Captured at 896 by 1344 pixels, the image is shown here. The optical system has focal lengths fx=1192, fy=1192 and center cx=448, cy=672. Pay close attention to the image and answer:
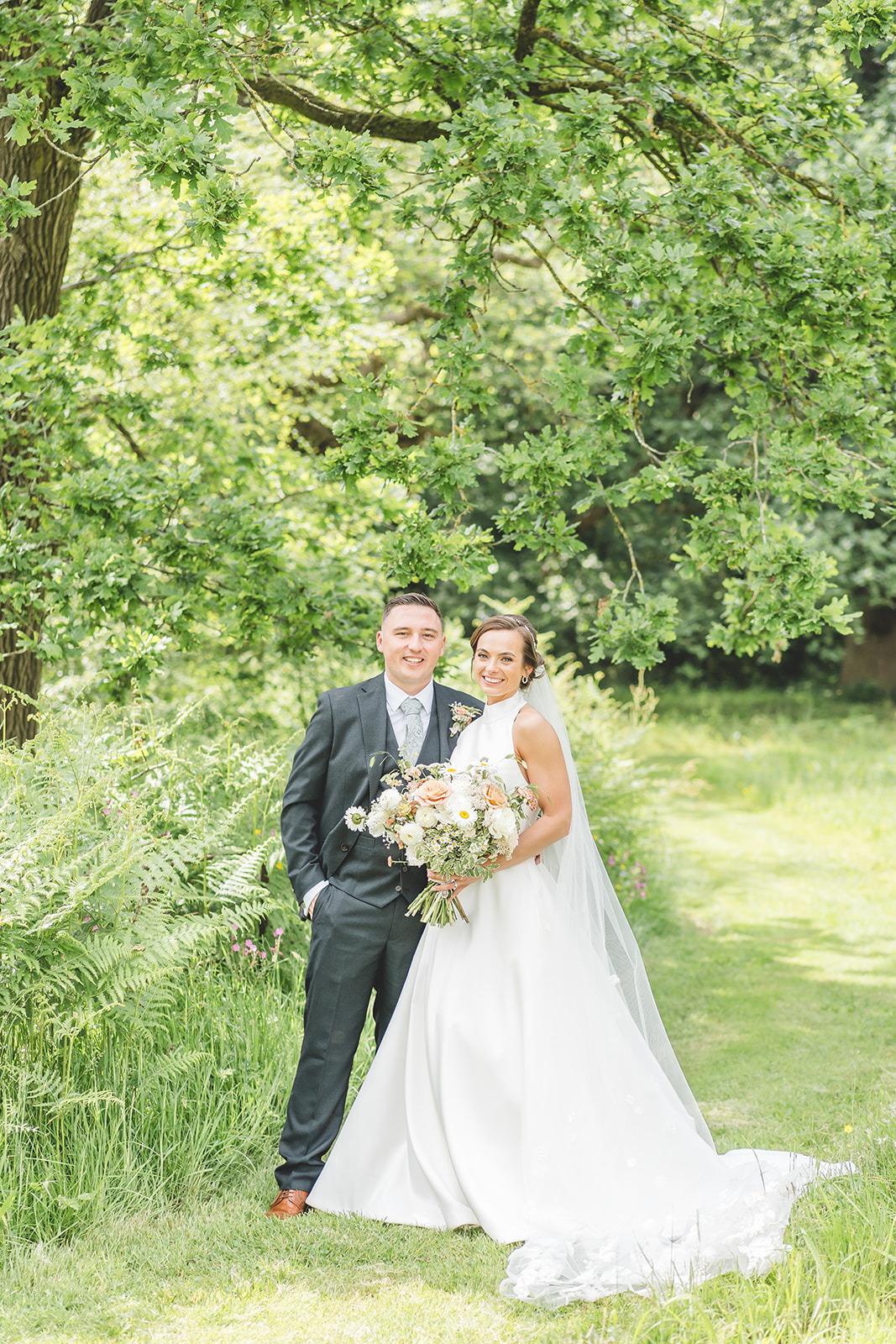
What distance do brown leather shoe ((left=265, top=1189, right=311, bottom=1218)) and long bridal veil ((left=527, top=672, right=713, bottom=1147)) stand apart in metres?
1.38

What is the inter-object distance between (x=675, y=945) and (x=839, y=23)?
19.7 ft

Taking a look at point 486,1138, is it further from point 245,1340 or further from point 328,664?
point 328,664

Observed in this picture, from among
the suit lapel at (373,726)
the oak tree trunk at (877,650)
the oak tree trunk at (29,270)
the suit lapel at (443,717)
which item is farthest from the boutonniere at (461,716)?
the oak tree trunk at (877,650)

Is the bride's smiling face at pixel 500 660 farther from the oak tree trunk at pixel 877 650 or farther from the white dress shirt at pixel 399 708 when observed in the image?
the oak tree trunk at pixel 877 650

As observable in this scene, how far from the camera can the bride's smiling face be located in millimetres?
4453

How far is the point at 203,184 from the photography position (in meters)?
4.78

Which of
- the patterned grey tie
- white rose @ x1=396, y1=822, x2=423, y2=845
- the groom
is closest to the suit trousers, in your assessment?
the groom

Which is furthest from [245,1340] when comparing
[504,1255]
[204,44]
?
[204,44]

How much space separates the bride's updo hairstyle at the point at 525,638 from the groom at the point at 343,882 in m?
0.22

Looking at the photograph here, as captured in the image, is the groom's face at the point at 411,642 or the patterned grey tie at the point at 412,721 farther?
the patterned grey tie at the point at 412,721

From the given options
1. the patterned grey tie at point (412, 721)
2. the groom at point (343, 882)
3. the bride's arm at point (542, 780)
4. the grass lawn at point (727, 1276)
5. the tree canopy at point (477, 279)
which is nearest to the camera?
the grass lawn at point (727, 1276)

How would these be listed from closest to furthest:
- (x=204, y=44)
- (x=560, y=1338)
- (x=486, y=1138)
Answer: (x=560, y=1338) < (x=486, y=1138) < (x=204, y=44)

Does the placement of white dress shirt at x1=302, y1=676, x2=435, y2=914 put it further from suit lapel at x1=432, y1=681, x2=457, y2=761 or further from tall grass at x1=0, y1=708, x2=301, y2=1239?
tall grass at x1=0, y1=708, x2=301, y2=1239

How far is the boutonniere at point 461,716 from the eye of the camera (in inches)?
178
